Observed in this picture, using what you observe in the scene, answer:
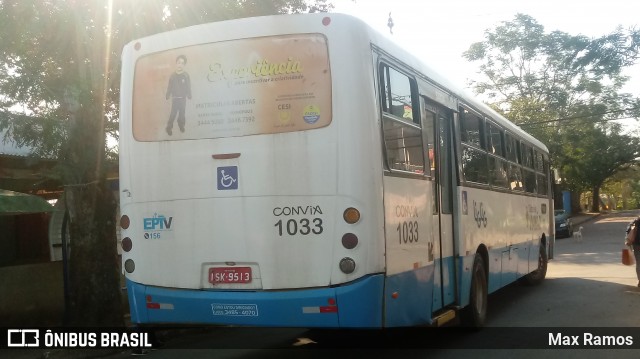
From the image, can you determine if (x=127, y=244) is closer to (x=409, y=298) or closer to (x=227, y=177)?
(x=227, y=177)

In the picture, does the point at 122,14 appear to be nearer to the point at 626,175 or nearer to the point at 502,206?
the point at 502,206

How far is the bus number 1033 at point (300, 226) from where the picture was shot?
604 cm

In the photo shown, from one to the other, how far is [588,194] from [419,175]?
84.0 metres

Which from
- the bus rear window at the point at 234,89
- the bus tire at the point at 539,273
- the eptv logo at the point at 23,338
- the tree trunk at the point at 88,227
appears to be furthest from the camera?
the bus tire at the point at 539,273

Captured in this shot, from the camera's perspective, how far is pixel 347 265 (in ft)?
19.4

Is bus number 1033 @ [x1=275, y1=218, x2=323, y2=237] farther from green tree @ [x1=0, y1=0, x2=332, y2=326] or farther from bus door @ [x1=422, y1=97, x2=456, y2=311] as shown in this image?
green tree @ [x1=0, y1=0, x2=332, y2=326]

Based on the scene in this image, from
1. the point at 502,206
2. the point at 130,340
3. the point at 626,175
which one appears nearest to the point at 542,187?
the point at 502,206

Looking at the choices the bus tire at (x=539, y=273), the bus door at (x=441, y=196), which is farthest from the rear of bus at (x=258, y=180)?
the bus tire at (x=539, y=273)

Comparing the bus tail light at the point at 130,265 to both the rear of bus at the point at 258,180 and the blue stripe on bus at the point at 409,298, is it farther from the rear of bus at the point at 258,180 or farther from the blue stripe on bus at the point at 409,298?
the blue stripe on bus at the point at 409,298

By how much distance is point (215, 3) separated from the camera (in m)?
10.6

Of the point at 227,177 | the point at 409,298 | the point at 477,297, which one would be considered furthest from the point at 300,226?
the point at 477,297

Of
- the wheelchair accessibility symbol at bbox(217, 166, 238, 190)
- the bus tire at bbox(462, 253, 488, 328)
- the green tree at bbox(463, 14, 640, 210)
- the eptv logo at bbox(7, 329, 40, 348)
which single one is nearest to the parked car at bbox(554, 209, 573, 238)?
the green tree at bbox(463, 14, 640, 210)

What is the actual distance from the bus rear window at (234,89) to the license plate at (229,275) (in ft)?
4.13

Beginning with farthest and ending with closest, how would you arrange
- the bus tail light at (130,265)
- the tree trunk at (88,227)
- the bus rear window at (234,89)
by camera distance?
the tree trunk at (88,227)
the bus tail light at (130,265)
the bus rear window at (234,89)
